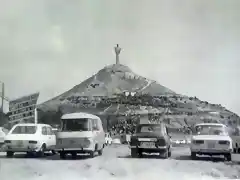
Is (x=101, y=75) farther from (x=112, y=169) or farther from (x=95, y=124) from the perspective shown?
(x=112, y=169)

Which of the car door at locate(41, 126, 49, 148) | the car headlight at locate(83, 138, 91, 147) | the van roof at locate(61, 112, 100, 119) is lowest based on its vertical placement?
the car headlight at locate(83, 138, 91, 147)

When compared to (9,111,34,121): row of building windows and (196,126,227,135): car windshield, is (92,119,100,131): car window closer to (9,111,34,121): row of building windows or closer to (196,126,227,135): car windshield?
(9,111,34,121): row of building windows

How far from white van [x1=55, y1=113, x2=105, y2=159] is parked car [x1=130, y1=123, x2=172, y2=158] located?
717 millimetres

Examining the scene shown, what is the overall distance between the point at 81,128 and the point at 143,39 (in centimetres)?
190

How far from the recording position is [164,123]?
8336mm

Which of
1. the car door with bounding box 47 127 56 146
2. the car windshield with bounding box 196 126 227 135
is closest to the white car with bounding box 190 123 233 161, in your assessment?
the car windshield with bounding box 196 126 227 135

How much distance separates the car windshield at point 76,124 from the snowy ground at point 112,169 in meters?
0.64

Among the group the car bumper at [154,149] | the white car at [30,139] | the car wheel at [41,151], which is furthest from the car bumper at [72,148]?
the car bumper at [154,149]

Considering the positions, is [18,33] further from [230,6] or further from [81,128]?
[230,6]

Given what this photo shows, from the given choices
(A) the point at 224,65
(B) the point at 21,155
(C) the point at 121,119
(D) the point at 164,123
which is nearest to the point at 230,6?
(A) the point at 224,65

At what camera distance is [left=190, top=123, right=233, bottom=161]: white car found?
7621 millimetres

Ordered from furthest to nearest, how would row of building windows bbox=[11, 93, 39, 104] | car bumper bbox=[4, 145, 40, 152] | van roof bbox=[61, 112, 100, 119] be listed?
van roof bbox=[61, 112, 100, 119], car bumper bbox=[4, 145, 40, 152], row of building windows bbox=[11, 93, 39, 104]

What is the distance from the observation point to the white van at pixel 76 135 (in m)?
7.55

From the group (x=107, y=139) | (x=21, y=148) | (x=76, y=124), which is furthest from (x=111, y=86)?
(x=21, y=148)
